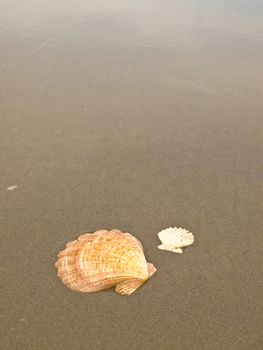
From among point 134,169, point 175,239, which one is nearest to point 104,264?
point 175,239

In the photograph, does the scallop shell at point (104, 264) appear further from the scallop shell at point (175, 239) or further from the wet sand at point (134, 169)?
the scallop shell at point (175, 239)

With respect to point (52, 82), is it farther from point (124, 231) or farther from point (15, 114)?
point (124, 231)

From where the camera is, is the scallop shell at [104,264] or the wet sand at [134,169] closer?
the wet sand at [134,169]

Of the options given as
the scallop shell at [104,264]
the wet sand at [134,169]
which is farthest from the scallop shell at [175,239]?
the scallop shell at [104,264]

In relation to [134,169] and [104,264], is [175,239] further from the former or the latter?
[134,169]

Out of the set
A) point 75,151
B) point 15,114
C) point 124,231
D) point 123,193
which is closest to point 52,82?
point 15,114

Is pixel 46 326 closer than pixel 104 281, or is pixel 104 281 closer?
pixel 46 326
